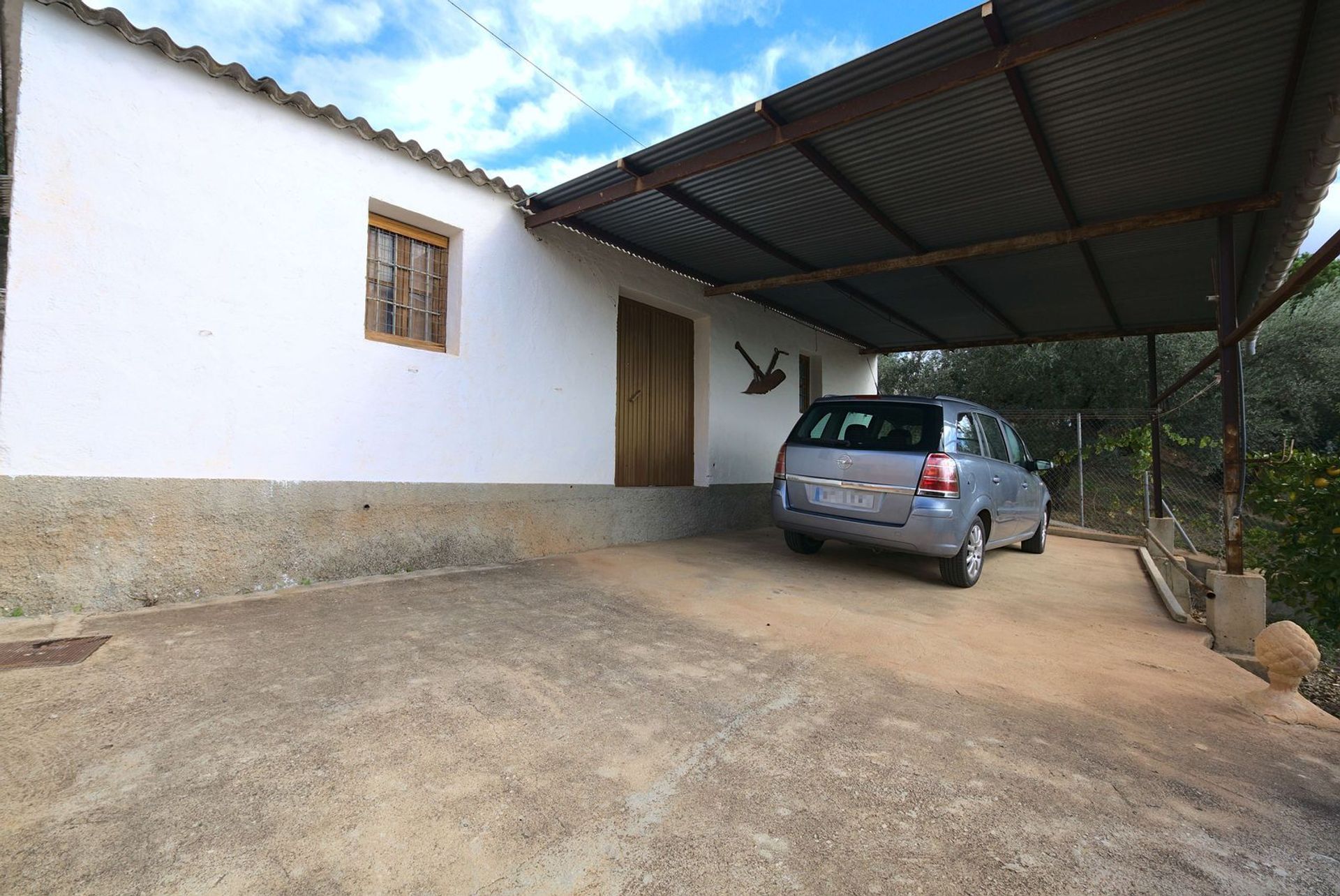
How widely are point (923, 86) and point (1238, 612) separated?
3.97 metres

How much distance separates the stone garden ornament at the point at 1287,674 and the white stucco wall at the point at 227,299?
520 cm

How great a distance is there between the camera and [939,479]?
4793mm

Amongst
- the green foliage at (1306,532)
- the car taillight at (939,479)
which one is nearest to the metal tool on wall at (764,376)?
the car taillight at (939,479)

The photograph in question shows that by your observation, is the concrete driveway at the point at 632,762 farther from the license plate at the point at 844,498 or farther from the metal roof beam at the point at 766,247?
the metal roof beam at the point at 766,247

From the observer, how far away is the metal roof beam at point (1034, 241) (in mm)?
4664

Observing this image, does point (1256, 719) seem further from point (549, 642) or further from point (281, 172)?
point (281, 172)

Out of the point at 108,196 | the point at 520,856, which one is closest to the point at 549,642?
the point at 520,856

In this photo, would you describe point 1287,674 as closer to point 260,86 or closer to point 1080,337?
point 260,86

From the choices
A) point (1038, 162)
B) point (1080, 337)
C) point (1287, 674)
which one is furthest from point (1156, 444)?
point (1287, 674)

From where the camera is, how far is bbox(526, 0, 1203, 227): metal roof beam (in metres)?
2.92

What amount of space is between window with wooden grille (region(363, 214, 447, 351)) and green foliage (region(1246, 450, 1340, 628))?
683 centimetres

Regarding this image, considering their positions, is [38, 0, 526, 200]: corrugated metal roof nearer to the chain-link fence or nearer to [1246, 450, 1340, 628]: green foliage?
[1246, 450, 1340, 628]: green foliage

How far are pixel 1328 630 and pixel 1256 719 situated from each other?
4.39m

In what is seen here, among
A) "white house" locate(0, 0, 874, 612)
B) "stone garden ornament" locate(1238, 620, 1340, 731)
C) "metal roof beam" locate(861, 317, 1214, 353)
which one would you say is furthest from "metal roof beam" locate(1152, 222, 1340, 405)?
"white house" locate(0, 0, 874, 612)
